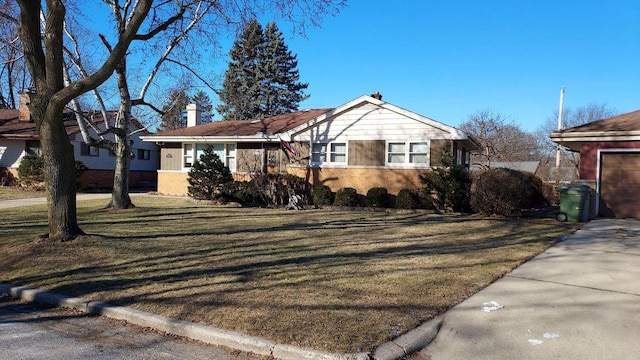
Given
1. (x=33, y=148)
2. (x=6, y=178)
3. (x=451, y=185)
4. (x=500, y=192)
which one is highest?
(x=33, y=148)

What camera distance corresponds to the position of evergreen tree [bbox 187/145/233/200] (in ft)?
59.5

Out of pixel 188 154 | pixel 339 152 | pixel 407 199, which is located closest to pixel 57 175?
pixel 407 199

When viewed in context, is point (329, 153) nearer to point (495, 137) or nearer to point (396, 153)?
point (396, 153)

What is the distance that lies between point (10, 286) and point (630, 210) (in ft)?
53.0

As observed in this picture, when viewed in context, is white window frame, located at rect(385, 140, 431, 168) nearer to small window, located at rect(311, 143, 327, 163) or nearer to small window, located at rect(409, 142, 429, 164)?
small window, located at rect(409, 142, 429, 164)

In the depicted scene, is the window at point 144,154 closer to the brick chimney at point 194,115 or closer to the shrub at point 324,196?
the brick chimney at point 194,115

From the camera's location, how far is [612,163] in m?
14.1

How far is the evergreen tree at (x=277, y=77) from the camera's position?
4556 centimetres

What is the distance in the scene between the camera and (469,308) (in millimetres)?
5066

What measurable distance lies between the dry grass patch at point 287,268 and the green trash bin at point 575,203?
1402 mm

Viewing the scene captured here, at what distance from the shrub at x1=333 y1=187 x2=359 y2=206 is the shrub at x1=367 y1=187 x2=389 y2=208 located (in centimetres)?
59

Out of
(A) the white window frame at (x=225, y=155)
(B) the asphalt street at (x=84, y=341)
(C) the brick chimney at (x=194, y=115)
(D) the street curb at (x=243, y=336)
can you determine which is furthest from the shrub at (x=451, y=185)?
(C) the brick chimney at (x=194, y=115)

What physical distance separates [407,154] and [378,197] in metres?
2.15

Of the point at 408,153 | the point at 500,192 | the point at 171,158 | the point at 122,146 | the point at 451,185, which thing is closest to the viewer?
the point at 500,192
